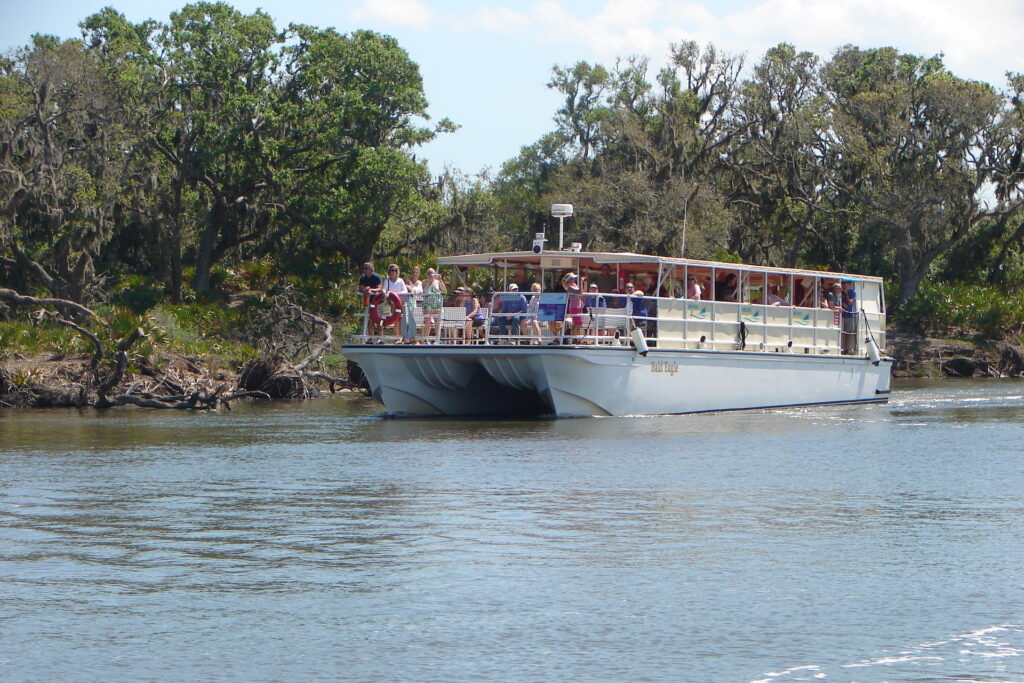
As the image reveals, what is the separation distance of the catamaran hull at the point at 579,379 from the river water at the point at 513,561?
153 inches

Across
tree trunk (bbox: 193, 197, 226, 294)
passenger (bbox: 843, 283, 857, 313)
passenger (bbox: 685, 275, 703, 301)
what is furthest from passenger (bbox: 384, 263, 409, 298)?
tree trunk (bbox: 193, 197, 226, 294)

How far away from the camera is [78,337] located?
32.9 metres

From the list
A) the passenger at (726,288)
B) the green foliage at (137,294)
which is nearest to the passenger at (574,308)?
the passenger at (726,288)

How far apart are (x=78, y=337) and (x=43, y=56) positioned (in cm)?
941

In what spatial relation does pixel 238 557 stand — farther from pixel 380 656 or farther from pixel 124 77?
pixel 124 77

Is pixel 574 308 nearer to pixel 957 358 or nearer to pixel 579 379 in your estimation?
pixel 579 379

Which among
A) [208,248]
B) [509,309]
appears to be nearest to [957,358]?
[208,248]

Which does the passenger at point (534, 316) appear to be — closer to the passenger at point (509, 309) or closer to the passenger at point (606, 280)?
the passenger at point (509, 309)

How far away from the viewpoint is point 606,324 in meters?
25.3

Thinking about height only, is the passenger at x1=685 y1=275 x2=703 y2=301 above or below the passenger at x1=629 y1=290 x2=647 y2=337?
above

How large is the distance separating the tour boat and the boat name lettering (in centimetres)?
3

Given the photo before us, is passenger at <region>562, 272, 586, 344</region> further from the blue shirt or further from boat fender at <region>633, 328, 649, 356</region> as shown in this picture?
boat fender at <region>633, 328, 649, 356</region>

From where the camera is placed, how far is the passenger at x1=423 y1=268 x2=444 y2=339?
25.4 meters

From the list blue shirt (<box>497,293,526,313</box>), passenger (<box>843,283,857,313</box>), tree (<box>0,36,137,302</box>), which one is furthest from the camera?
tree (<box>0,36,137,302</box>)
